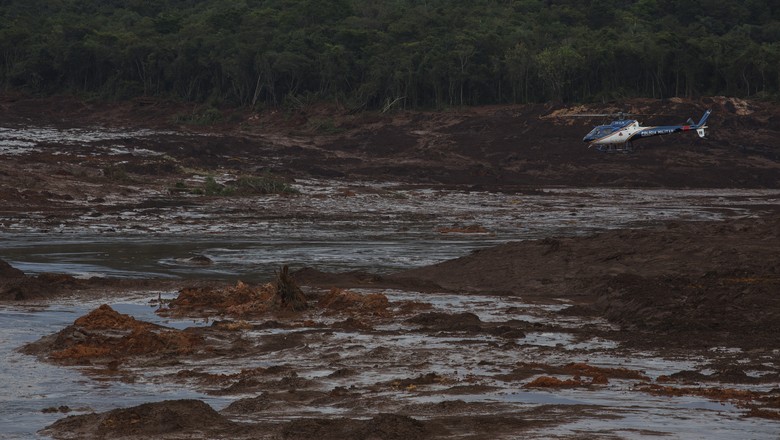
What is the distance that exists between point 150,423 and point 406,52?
229ft

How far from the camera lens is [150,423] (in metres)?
10.7

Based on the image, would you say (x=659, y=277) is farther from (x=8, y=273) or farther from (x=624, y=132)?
(x=624, y=132)

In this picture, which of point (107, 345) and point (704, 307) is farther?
point (704, 307)

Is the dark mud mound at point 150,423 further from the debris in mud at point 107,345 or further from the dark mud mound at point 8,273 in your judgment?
the dark mud mound at point 8,273

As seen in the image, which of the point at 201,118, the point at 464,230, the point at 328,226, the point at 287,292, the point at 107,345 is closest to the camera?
the point at 107,345

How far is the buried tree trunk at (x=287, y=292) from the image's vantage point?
18953mm

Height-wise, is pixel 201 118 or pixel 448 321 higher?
pixel 201 118

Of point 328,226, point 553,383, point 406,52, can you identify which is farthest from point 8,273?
point 406,52

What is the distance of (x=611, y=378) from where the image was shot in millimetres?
12953

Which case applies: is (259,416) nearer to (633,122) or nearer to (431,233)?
(431,233)

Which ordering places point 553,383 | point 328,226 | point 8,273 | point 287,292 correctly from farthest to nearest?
point 328,226, point 8,273, point 287,292, point 553,383

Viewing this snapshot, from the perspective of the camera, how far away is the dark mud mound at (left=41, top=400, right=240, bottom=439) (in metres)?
10.5

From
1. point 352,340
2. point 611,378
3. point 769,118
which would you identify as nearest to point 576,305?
point 352,340

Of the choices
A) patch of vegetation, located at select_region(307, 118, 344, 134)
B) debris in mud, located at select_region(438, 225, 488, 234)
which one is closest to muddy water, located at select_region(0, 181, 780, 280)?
debris in mud, located at select_region(438, 225, 488, 234)
